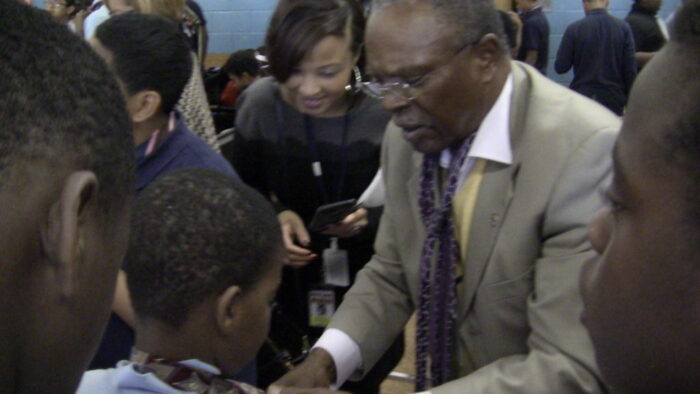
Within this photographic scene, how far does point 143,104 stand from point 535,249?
40.6 inches

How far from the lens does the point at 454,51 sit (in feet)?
4.88

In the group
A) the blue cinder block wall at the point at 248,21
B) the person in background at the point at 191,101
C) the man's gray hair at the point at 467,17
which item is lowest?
the blue cinder block wall at the point at 248,21

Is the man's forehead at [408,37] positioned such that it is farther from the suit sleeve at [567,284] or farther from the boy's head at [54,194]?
the boy's head at [54,194]

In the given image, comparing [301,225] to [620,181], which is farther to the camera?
[301,225]

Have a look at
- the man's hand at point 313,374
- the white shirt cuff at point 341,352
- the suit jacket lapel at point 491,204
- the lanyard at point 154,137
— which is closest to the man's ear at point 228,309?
the man's hand at point 313,374

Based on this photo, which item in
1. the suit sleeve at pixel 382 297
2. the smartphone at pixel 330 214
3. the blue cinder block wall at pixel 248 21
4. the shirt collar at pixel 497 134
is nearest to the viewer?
the shirt collar at pixel 497 134

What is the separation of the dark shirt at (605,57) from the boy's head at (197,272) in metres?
4.43

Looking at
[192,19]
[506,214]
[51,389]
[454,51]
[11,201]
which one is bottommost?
[192,19]

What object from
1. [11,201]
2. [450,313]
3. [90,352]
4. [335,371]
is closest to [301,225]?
[335,371]

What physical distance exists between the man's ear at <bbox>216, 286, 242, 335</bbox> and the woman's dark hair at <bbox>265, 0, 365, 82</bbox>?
940mm

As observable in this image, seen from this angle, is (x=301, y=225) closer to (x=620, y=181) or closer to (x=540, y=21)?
(x=620, y=181)

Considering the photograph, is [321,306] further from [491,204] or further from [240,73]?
[240,73]

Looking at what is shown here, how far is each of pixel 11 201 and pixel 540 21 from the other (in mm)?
6327

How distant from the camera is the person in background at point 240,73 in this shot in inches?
217
